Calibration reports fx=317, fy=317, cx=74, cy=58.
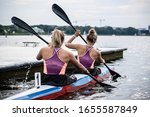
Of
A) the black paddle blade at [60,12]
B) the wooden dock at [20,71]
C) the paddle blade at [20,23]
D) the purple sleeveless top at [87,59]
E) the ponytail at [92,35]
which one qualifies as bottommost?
the wooden dock at [20,71]

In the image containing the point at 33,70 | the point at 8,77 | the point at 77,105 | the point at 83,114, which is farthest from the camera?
the point at 33,70

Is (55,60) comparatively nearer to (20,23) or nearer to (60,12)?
(20,23)

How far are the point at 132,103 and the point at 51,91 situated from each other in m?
2.08

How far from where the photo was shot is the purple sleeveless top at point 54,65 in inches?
273

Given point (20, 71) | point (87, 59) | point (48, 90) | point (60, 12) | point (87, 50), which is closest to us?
point (48, 90)

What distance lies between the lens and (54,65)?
704 cm

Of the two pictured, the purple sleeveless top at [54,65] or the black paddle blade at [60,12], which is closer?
the purple sleeveless top at [54,65]

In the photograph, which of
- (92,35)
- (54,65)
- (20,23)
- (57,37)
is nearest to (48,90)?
(54,65)

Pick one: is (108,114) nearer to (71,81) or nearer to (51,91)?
(51,91)

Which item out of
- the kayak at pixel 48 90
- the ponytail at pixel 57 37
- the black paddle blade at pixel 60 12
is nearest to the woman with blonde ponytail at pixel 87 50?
the kayak at pixel 48 90

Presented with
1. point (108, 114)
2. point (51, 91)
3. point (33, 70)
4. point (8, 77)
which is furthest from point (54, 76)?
point (33, 70)

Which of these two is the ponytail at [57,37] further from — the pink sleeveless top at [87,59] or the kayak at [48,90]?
the pink sleeveless top at [87,59]

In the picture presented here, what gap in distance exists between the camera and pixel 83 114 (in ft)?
16.8

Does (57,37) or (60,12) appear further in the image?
(60,12)
